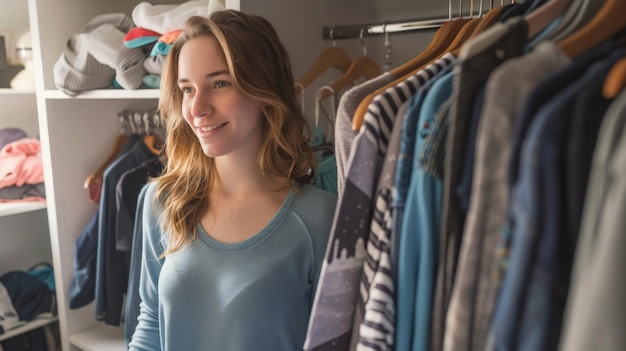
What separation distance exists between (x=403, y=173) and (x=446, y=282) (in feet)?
0.43

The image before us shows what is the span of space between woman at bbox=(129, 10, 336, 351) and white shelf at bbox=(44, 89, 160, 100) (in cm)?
32

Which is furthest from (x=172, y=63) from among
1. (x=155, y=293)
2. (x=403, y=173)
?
(x=403, y=173)

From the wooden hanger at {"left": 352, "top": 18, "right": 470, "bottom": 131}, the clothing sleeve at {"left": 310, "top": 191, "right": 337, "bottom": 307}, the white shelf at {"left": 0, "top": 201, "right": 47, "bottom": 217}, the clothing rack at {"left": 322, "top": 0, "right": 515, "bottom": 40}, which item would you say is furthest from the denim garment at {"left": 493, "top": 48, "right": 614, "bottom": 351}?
the white shelf at {"left": 0, "top": 201, "right": 47, "bottom": 217}

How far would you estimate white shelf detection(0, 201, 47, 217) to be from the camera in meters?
1.64

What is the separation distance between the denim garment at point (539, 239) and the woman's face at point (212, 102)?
1.85ft

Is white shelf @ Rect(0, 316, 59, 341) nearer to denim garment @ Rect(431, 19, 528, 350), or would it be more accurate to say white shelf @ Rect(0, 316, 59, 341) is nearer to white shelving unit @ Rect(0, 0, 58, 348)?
white shelving unit @ Rect(0, 0, 58, 348)

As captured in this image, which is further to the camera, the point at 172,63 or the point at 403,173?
the point at 172,63

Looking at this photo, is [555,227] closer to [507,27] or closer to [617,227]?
[617,227]

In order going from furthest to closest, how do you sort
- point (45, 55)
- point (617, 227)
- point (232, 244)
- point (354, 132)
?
point (45, 55), point (232, 244), point (354, 132), point (617, 227)

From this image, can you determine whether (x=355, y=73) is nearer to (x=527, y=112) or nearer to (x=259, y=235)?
(x=259, y=235)

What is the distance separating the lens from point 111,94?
1462 mm

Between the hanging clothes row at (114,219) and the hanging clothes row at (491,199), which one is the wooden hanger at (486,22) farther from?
the hanging clothes row at (114,219)

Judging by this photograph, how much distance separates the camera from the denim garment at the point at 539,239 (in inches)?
18.7

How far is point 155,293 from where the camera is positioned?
1124mm
